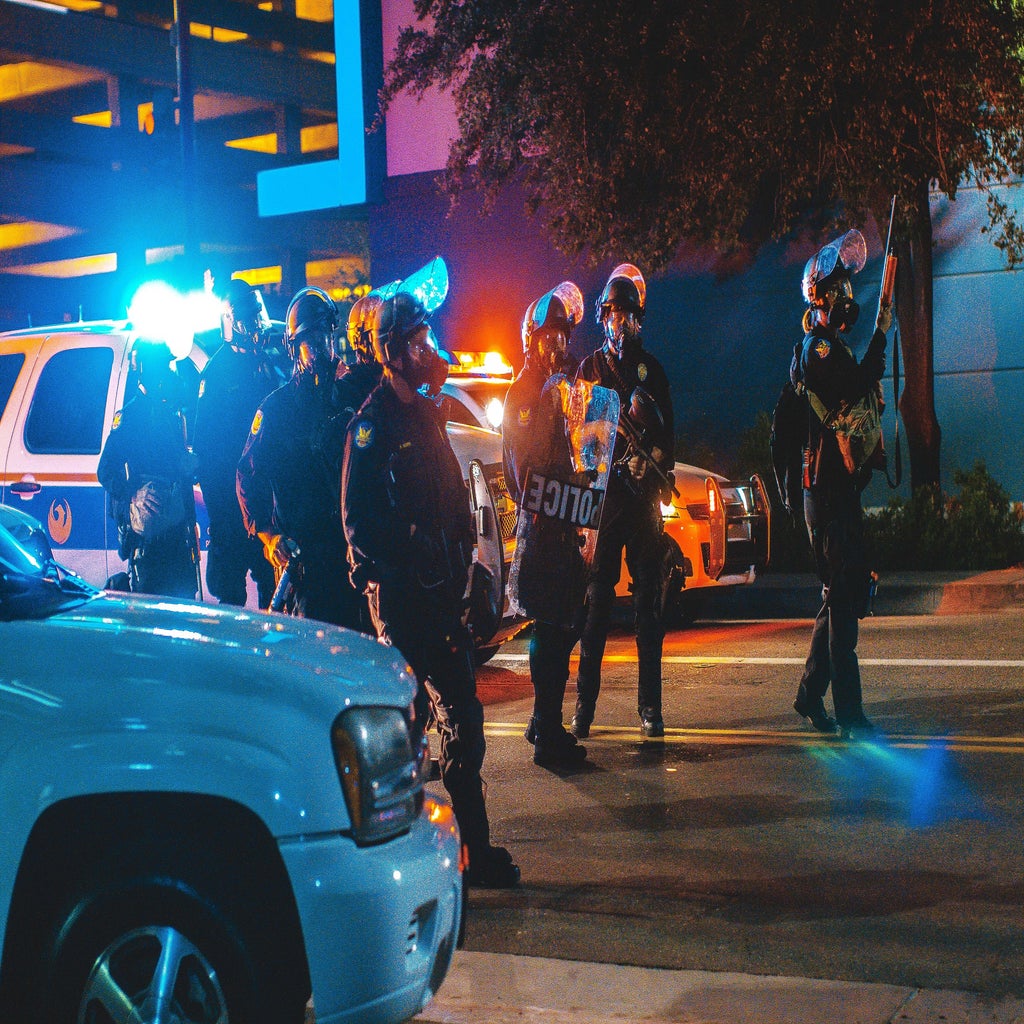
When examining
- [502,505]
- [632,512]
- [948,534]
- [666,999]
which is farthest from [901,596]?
[666,999]

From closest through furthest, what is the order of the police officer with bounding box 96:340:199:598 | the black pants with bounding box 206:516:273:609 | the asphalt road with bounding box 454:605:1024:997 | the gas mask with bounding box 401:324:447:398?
the asphalt road with bounding box 454:605:1024:997
the gas mask with bounding box 401:324:447:398
the police officer with bounding box 96:340:199:598
the black pants with bounding box 206:516:273:609

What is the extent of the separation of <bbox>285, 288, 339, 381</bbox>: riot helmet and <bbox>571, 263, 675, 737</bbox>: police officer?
1.23m

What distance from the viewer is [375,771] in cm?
342

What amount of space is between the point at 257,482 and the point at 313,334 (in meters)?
0.74

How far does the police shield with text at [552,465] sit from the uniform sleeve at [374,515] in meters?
1.54

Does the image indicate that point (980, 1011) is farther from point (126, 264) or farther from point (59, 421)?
point (126, 264)

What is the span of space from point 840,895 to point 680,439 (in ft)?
43.7

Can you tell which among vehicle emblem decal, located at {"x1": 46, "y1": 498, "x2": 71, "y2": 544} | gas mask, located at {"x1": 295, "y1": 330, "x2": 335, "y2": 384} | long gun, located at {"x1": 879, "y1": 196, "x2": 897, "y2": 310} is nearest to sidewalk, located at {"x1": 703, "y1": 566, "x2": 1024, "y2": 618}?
long gun, located at {"x1": 879, "y1": 196, "x2": 897, "y2": 310}

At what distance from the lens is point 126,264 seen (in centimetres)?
4172

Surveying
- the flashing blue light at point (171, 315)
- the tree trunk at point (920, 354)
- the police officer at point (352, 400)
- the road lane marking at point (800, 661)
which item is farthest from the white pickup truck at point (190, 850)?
the tree trunk at point (920, 354)

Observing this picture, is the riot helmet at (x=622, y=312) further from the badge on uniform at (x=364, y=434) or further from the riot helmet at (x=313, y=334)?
the badge on uniform at (x=364, y=434)

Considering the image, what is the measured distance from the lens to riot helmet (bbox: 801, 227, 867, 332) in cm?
739

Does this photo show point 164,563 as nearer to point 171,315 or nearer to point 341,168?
point 171,315

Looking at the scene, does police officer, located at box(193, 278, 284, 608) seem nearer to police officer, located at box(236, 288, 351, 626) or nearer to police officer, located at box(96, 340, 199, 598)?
police officer, located at box(96, 340, 199, 598)
